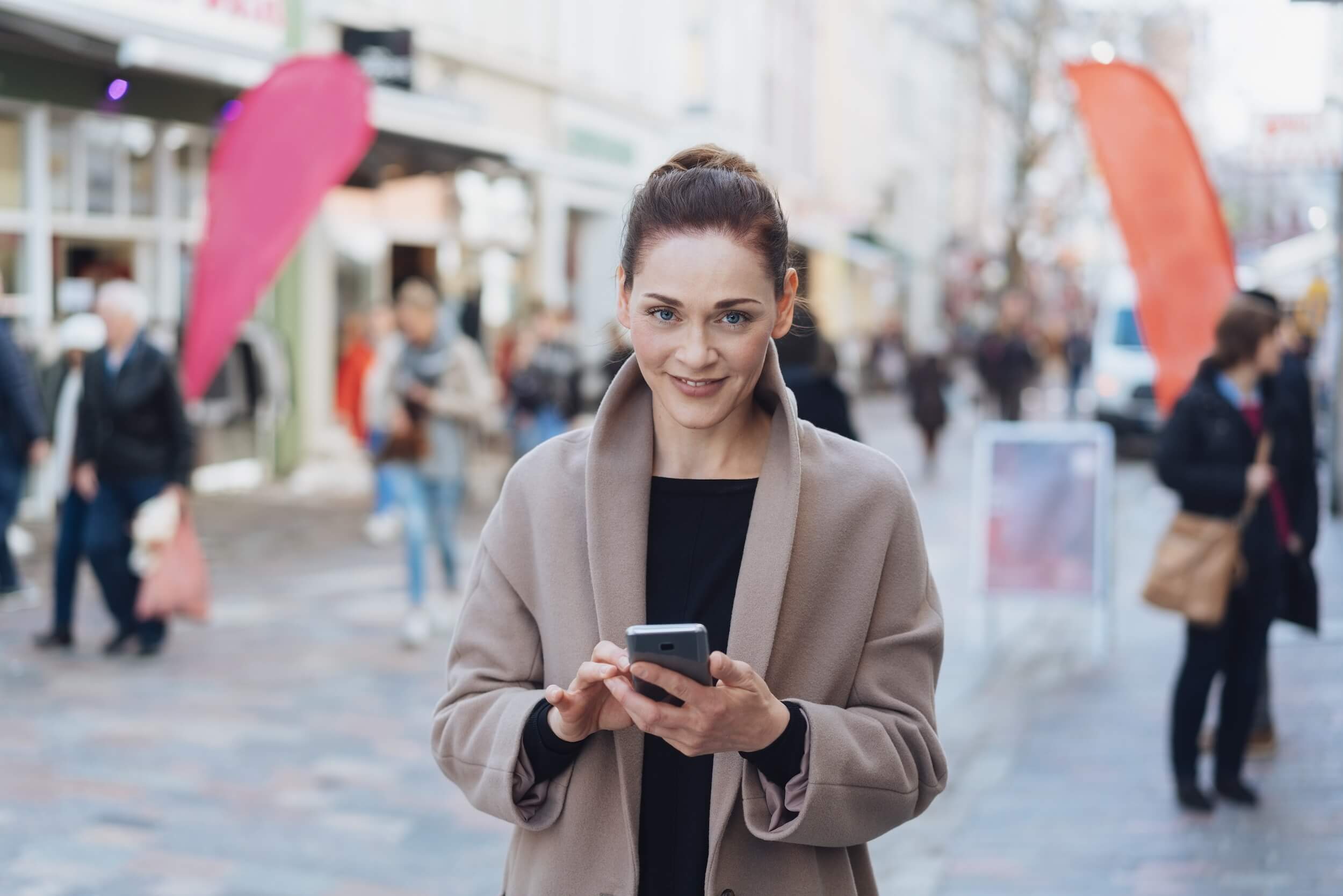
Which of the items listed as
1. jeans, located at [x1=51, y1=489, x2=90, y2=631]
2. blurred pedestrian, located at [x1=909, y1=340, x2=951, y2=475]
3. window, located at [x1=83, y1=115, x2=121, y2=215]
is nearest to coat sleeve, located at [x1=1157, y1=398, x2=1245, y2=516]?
jeans, located at [x1=51, y1=489, x2=90, y2=631]

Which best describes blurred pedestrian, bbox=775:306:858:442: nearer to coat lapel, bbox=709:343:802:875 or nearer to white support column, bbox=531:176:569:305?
coat lapel, bbox=709:343:802:875

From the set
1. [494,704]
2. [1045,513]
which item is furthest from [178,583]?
[494,704]

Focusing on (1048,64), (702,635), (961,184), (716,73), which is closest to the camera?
(702,635)

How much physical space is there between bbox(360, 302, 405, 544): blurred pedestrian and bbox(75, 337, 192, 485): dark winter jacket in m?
1.10

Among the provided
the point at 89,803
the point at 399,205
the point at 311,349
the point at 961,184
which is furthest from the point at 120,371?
the point at 961,184

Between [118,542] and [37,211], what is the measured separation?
6.16m

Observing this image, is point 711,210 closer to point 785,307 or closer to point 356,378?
point 785,307

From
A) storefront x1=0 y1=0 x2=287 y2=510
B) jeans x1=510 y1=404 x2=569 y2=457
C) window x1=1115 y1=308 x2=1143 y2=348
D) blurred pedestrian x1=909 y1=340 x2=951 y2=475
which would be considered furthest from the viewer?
window x1=1115 y1=308 x2=1143 y2=348

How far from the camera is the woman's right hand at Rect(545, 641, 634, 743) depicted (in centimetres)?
198

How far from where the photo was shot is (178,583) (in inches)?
313

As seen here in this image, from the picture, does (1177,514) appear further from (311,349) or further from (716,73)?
(716,73)

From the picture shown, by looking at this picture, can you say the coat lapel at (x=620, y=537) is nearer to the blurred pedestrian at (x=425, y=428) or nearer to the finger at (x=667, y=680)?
the finger at (x=667, y=680)

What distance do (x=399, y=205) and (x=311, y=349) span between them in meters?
2.95

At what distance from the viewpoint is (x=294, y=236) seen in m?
9.08
